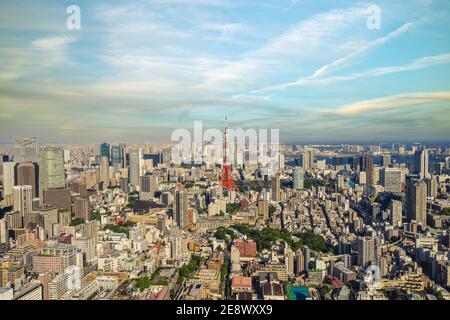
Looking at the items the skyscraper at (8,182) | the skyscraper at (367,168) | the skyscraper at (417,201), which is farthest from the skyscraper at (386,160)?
the skyscraper at (8,182)

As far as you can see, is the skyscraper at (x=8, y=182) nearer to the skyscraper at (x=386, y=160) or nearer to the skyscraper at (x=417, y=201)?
the skyscraper at (x=386, y=160)

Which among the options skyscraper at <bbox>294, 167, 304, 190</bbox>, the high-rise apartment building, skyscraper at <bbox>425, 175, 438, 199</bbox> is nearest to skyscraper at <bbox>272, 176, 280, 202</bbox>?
the high-rise apartment building

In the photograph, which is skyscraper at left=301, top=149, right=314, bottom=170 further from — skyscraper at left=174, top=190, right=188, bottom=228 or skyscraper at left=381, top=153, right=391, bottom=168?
skyscraper at left=174, top=190, right=188, bottom=228

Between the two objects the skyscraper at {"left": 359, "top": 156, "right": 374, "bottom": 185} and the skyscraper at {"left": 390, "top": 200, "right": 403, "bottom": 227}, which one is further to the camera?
the skyscraper at {"left": 359, "top": 156, "right": 374, "bottom": 185}

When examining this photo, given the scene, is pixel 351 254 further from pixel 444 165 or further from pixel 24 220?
pixel 24 220

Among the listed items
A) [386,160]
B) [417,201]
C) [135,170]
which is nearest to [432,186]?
[417,201]
